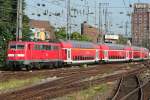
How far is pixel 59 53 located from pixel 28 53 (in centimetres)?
729

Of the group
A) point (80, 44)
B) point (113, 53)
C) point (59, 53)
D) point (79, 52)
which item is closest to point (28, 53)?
point (59, 53)

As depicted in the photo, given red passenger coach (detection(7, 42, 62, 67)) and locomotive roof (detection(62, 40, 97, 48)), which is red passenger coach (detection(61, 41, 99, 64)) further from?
red passenger coach (detection(7, 42, 62, 67))

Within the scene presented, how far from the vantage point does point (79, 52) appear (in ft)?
177

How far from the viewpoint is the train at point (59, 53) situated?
40.2 meters

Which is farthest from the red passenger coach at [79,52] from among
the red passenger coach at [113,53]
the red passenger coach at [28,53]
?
the red passenger coach at [28,53]

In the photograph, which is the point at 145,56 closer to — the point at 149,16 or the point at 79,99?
the point at 149,16

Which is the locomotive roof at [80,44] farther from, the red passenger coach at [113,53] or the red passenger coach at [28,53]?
the red passenger coach at [28,53]

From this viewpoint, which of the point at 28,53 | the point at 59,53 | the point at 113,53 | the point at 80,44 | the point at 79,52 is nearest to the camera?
the point at 28,53

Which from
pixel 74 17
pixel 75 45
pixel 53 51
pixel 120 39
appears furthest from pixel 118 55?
pixel 120 39

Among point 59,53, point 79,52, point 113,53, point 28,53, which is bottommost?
point 113,53

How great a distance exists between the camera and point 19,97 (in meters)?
18.0

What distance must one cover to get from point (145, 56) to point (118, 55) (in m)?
25.0

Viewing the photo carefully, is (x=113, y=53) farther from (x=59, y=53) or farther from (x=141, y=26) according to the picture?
(x=141, y=26)

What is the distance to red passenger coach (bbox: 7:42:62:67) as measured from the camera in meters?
40.0
